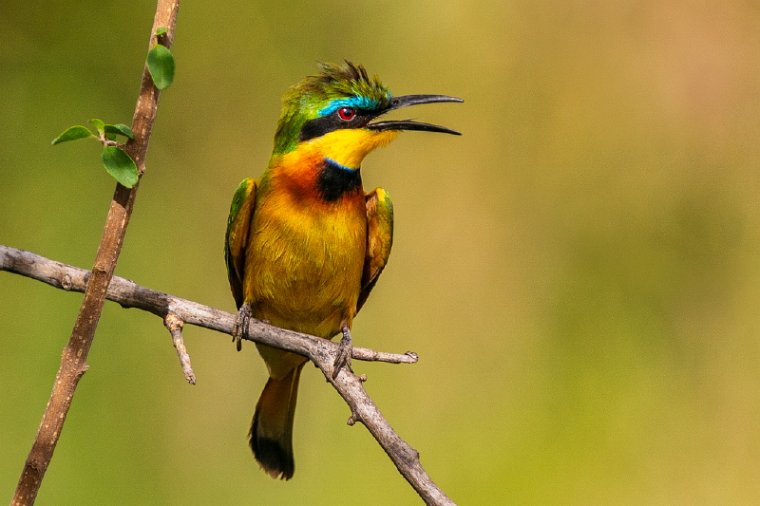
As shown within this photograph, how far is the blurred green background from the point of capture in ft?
13.1

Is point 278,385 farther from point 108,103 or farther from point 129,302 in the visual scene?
point 108,103

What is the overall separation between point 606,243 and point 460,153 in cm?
71

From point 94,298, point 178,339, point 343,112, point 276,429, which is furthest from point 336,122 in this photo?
point 94,298

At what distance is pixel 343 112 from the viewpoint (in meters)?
2.81

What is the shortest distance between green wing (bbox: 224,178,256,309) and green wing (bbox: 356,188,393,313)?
33cm

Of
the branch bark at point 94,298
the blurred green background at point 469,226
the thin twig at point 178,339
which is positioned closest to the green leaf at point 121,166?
the branch bark at point 94,298

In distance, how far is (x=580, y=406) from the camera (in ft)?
13.8

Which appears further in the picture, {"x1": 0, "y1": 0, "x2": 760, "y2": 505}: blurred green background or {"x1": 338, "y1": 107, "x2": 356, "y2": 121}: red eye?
{"x1": 0, "y1": 0, "x2": 760, "y2": 505}: blurred green background

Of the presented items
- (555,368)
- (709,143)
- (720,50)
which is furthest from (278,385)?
(720,50)

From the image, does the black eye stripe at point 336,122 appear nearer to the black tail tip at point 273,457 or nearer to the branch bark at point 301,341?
the branch bark at point 301,341

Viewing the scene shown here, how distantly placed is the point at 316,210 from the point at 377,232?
234 millimetres

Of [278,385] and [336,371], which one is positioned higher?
[336,371]

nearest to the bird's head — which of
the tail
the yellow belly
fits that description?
the yellow belly

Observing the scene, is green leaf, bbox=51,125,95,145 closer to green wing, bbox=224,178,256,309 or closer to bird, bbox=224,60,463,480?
bird, bbox=224,60,463,480
